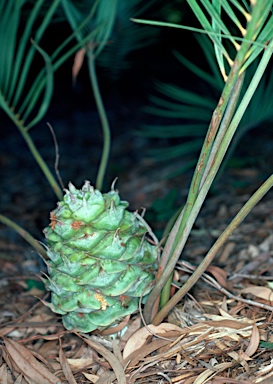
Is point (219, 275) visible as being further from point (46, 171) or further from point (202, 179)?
point (46, 171)

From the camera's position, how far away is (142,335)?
923 mm

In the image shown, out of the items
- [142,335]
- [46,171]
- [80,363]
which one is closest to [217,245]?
[142,335]

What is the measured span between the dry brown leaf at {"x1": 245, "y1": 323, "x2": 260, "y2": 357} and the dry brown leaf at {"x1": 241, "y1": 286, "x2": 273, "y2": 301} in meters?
0.14

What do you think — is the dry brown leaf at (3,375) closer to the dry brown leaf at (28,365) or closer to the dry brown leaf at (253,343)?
the dry brown leaf at (28,365)

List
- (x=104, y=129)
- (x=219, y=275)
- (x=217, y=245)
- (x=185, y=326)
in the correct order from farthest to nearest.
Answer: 1. (x=104, y=129)
2. (x=219, y=275)
3. (x=185, y=326)
4. (x=217, y=245)

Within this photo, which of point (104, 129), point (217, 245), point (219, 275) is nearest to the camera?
point (217, 245)

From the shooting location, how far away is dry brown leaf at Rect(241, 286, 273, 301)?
1008 mm

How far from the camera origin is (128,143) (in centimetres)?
231

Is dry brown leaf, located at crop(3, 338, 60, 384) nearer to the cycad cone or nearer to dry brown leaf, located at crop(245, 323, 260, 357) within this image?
the cycad cone

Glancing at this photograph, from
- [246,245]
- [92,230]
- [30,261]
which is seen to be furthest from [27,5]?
[92,230]

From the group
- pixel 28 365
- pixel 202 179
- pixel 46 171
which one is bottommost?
pixel 28 365

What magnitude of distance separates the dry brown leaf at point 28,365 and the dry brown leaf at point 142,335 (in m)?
0.12

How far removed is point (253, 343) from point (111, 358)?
22cm

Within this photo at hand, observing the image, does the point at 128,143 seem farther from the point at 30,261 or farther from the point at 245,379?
the point at 245,379
